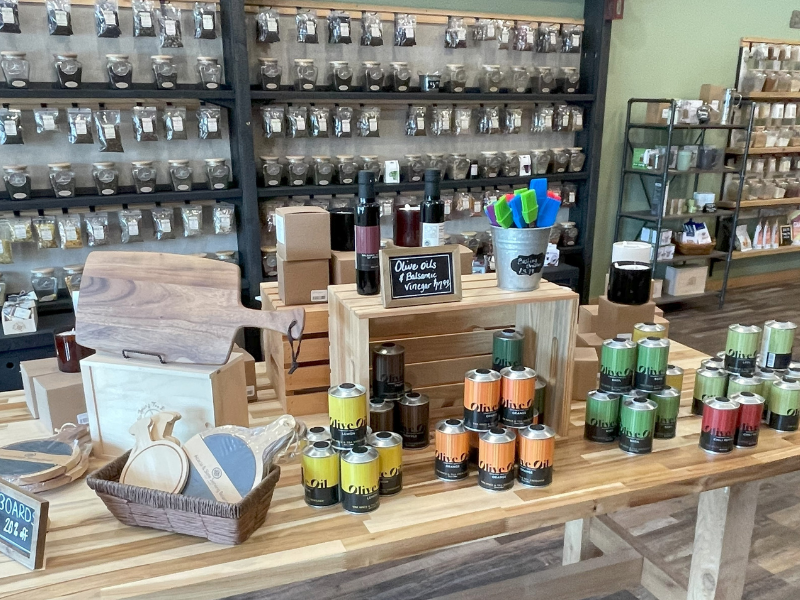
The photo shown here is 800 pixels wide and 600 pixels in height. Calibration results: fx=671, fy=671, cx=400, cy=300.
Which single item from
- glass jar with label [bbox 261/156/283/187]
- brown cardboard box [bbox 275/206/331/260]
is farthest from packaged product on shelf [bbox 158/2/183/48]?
brown cardboard box [bbox 275/206/331/260]

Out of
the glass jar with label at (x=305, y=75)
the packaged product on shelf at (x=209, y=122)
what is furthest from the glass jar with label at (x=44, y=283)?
the glass jar with label at (x=305, y=75)

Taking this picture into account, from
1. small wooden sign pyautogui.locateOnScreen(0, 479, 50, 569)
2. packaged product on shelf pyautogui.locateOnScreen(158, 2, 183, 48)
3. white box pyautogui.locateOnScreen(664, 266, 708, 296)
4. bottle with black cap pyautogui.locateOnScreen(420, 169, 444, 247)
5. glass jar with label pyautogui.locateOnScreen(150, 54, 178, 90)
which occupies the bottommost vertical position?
white box pyautogui.locateOnScreen(664, 266, 708, 296)

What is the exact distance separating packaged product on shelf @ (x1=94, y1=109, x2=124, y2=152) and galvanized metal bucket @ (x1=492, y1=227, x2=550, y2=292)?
261 cm

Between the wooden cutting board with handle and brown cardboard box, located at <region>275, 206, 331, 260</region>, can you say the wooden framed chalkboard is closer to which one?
the wooden cutting board with handle

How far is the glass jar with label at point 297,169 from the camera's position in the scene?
373cm

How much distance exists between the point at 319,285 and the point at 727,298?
15.9ft

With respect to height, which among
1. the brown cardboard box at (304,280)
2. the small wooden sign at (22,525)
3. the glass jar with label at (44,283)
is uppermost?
the brown cardboard box at (304,280)

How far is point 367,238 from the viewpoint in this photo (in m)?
1.36

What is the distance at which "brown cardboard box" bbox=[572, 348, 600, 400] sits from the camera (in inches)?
66.0

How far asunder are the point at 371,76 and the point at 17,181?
190 centimetres

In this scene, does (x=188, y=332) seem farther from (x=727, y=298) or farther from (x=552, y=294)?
(x=727, y=298)

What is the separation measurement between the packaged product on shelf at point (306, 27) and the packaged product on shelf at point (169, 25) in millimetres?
617

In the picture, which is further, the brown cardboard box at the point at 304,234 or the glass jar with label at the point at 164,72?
the glass jar with label at the point at 164,72

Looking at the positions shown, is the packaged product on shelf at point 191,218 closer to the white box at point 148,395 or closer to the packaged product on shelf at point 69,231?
the packaged product on shelf at point 69,231
